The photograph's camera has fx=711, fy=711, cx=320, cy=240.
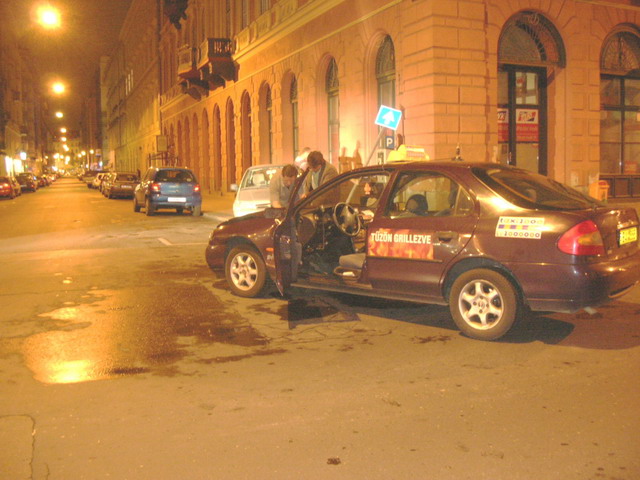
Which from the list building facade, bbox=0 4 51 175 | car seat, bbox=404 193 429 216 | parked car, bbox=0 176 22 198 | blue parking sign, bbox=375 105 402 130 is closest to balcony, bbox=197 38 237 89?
blue parking sign, bbox=375 105 402 130

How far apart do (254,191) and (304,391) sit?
11.4 m

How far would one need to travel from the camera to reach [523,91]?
18.0 metres

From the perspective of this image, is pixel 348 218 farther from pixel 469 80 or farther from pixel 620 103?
pixel 620 103

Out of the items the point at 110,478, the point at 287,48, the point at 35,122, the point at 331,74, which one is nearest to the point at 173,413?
the point at 110,478

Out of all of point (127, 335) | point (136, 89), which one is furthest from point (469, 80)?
point (136, 89)

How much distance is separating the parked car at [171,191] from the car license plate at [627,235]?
19198 mm

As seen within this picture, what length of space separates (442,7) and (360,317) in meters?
10.6

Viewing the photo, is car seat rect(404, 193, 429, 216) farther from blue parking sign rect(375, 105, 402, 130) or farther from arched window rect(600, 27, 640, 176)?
arched window rect(600, 27, 640, 176)

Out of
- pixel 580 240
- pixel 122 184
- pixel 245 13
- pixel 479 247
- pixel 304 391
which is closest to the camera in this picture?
pixel 304 391

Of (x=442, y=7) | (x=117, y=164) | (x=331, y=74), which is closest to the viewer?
(x=442, y=7)

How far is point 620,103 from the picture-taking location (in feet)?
63.3

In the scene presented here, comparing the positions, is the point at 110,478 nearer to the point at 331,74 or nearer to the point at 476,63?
the point at 476,63

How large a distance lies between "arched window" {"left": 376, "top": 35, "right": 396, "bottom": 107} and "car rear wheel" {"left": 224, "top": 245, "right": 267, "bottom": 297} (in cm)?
1116

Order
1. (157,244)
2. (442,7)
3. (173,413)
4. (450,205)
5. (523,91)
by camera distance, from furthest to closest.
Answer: (523,91) → (442,7) → (157,244) → (450,205) → (173,413)
